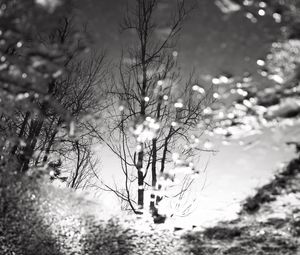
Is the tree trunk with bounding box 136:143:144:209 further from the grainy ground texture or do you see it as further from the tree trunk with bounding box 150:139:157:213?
the grainy ground texture

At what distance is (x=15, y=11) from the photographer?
2.69 meters

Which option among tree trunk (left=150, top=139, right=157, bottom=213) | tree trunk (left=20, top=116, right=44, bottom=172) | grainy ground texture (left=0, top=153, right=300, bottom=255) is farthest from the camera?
tree trunk (left=20, top=116, right=44, bottom=172)

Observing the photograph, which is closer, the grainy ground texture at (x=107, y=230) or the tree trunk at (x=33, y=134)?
the grainy ground texture at (x=107, y=230)

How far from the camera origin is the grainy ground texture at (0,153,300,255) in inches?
202

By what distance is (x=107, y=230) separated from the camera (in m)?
6.09

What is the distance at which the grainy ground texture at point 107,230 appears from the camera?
202 inches

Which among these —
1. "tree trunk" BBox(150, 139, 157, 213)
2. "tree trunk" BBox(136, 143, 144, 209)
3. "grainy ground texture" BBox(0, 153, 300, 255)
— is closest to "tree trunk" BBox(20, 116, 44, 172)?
"grainy ground texture" BBox(0, 153, 300, 255)

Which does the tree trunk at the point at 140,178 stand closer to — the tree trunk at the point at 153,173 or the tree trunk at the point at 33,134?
the tree trunk at the point at 153,173

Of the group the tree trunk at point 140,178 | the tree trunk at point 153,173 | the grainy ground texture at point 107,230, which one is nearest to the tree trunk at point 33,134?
the grainy ground texture at point 107,230

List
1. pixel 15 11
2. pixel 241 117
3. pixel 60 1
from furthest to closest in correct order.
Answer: pixel 241 117
pixel 15 11
pixel 60 1

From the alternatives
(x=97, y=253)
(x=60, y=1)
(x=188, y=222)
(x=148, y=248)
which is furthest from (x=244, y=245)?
(x=60, y=1)

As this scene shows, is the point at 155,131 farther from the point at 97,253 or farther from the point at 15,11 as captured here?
the point at 15,11

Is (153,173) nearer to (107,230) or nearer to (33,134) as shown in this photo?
(107,230)

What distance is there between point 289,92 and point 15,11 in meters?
3.01
